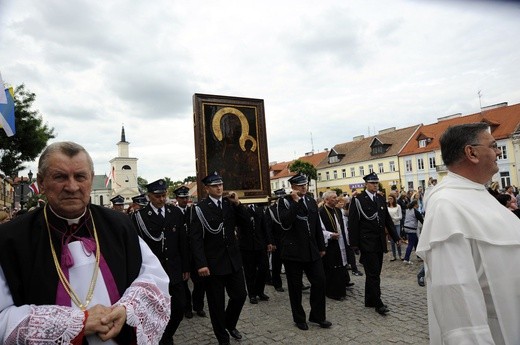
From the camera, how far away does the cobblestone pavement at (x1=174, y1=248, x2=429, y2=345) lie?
498 centimetres

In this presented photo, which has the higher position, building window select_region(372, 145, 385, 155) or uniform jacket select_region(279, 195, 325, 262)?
building window select_region(372, 145, 385, 155)

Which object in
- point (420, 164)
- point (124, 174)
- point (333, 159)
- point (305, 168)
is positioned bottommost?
point (420, 164)

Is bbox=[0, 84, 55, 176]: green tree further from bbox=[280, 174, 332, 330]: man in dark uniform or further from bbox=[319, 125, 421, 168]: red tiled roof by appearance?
bbox=[319, 125, 421, 168]: red tiled roof

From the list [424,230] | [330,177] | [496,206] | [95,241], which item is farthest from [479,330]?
[330,177]

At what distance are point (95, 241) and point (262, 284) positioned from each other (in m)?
5.68

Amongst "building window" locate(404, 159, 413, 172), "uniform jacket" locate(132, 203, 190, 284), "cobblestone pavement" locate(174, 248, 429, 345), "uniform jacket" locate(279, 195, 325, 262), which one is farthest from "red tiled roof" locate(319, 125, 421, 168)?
"uniform jacket" locate(132, 203, 190, 284)

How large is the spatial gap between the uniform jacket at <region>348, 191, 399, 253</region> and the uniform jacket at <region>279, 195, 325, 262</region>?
2.74 ft

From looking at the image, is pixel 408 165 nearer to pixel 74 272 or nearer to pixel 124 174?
pixel 74 272

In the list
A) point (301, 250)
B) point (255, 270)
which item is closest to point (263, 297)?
point (255, 270)

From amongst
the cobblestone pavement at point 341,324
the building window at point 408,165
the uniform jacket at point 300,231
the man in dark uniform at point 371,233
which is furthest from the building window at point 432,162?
the uniform jacket at point 300,231

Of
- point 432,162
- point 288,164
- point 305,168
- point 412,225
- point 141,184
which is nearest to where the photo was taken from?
point 412,225

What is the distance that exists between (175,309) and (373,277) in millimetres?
3227

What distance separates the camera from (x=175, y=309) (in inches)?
193

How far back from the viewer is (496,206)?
83.5 inches
